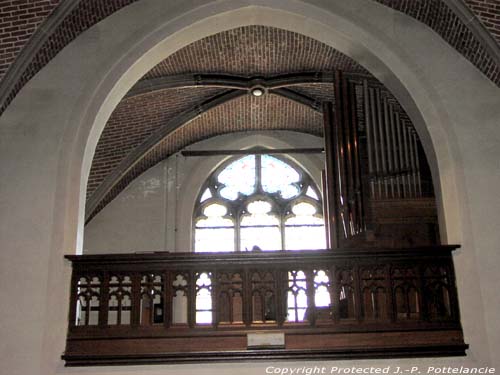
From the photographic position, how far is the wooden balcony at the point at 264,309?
7.36 m

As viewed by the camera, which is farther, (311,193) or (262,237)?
(311,193)

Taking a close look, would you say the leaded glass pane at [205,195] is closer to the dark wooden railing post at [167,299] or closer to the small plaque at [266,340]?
the dark wooden railing post at [167,299]

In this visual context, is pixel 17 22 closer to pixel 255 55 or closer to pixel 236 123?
pixel 255 55

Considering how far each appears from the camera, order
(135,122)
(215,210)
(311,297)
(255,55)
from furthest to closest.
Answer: (215,210) < (135,122) < (255,55) < (311,297)

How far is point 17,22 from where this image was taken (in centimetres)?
829

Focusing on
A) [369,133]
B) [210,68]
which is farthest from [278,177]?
[369,133]

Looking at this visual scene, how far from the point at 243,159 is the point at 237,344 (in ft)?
24.3

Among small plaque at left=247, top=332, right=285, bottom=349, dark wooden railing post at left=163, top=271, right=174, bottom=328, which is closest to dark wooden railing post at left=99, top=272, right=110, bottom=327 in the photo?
dark wooden railing post at left=163, top=271, right=174, bottom=328

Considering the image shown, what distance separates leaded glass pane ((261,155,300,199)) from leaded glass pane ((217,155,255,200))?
224mm

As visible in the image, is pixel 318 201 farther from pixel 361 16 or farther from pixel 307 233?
pixel 361 16

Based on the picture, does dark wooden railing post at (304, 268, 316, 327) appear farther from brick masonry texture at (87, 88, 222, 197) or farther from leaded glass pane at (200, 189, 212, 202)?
leaded glass pane at (200, 189, 212, 202)

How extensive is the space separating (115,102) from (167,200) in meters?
5.09

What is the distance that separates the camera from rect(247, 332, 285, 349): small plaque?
24.2ft

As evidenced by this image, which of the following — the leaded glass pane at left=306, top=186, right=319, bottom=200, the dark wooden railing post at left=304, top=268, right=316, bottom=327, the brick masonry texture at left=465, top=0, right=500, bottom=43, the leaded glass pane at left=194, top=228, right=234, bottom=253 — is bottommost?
the dark wooden railing post at left=304, top=268, right=316, bottom=327
